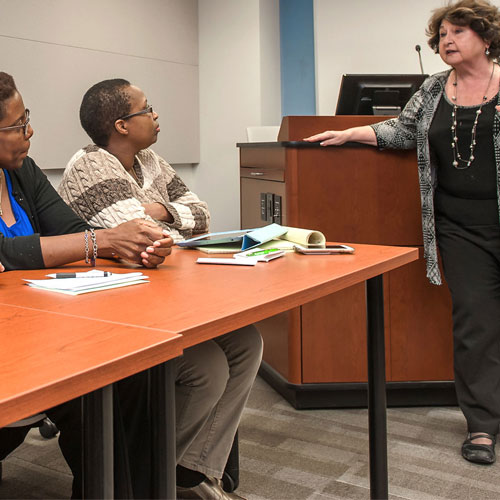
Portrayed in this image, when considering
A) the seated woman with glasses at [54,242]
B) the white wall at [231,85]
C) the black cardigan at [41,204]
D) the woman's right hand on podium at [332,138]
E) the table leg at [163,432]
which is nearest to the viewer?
the table leg at [163,432]

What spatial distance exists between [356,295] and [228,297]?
1.58 metres

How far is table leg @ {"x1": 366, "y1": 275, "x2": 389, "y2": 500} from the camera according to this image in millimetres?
1896

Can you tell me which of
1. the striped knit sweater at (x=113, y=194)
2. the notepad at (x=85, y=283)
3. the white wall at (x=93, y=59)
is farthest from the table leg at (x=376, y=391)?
the white wall at (x=93, y=59)

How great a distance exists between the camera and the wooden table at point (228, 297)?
116 cm

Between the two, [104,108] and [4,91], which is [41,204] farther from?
[104,108]

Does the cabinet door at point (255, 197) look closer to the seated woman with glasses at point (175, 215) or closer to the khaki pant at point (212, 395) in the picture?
the seated woman with glasses at point (175, 215)

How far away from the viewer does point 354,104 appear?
10.4ft

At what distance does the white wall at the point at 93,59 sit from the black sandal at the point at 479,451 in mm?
3211

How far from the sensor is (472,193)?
8.04 ft

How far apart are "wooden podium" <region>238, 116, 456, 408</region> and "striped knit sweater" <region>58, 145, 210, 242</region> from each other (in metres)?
0.48

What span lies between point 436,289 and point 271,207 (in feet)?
2.53

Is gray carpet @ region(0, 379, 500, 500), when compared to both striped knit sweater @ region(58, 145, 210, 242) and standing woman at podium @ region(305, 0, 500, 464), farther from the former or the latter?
striped knit sweater @ region(58, 145, 210, 242)

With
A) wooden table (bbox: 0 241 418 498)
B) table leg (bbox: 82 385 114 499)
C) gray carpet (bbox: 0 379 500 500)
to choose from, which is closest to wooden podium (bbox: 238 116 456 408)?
gray carpet (bbox: 0 379 500 500)

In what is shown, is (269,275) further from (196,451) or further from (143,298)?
(196,451)
